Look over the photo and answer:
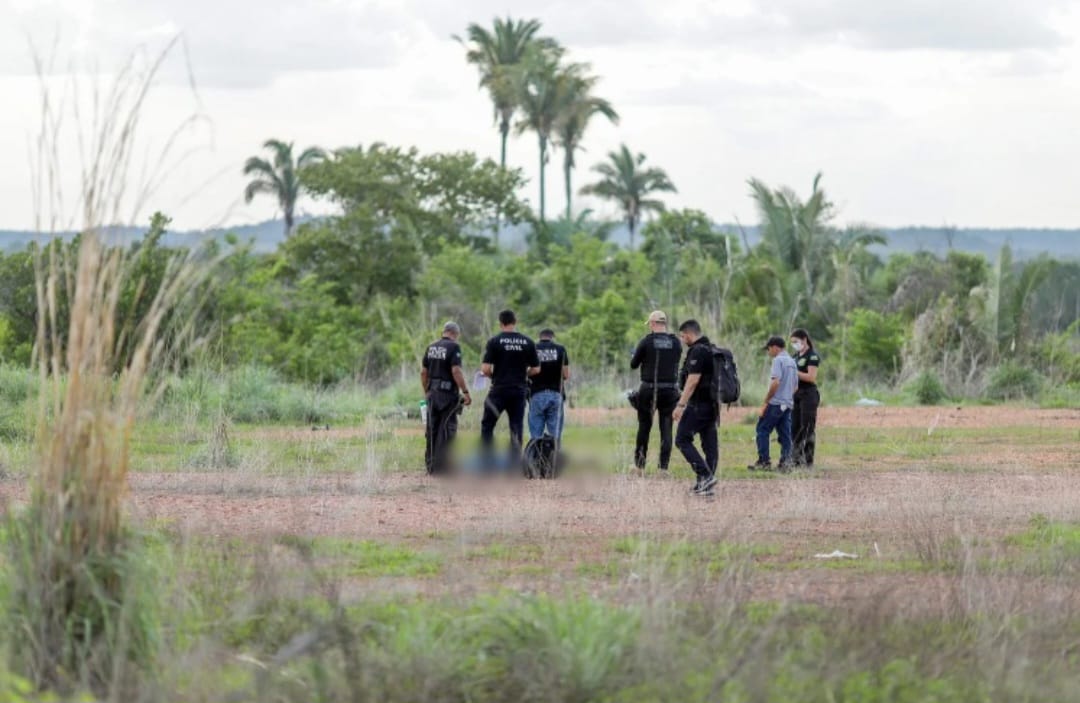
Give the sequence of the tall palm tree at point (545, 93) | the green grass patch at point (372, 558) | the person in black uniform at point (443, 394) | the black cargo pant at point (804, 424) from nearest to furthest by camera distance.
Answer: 1. the green grass patch at point (372, 558)
2. the person in black uniform at point (443, 394)
3. the black cargo pant at point (804, 424)
4. the tall palm tree at point (545, 93)

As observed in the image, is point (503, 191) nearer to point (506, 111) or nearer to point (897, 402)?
point (506, 111)

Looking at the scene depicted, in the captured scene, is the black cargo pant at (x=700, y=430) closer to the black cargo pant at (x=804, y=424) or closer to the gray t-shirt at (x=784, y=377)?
the gray t-shirt at (x=784, y=377)

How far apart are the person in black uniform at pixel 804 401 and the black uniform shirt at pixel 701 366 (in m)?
2.85

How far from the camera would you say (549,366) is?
59.1 ft

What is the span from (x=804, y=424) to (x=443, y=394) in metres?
3.92

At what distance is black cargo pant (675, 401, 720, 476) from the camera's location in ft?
51.2

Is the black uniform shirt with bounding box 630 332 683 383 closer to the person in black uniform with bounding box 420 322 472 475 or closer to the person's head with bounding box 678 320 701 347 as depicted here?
the person's head with bounding box 678 320 701 347

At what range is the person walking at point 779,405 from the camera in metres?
18.0

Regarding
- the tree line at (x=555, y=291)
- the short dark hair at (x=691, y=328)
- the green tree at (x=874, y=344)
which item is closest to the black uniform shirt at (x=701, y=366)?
the short dark hair at (x=691, y=328)

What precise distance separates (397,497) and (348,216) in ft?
109

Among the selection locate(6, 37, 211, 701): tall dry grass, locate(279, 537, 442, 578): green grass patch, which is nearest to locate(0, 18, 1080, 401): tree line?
locate(279, 537, 442, 578): green grass patch

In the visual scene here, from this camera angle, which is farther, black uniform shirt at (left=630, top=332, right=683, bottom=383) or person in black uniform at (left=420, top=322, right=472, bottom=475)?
person in black uniform at (left=420, top=322, right=472, bottom=475)

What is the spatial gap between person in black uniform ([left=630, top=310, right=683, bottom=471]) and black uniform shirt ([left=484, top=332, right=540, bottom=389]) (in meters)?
1.07

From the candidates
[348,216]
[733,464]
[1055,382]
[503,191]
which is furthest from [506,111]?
[733,464]
